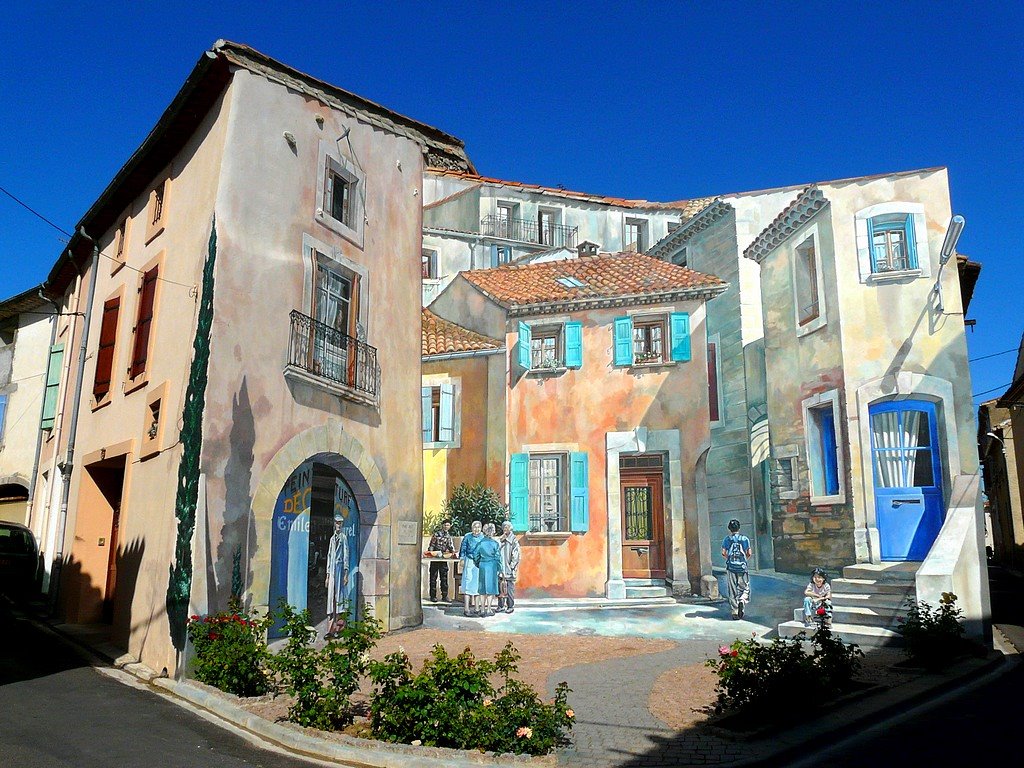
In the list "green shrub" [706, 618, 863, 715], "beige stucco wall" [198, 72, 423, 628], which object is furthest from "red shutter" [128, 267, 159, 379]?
"green shrub" [706, 618, 863, 715]

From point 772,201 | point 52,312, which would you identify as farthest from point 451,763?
point 52,312

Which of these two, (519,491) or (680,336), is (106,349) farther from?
(680,336)

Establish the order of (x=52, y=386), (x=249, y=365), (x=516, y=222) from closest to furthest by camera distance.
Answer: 1. (x=249, y=365)
2. (x=52, y=386)
3. (x=516, y=222)

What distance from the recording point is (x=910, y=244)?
47.2 feet

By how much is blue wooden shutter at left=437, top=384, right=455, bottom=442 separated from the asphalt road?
8828mm

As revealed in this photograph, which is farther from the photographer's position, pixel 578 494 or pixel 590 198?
pixel 590 198

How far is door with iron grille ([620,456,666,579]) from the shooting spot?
17375mm

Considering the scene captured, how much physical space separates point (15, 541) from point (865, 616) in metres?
16.7

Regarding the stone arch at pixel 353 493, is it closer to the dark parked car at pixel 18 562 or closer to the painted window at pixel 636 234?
the dark parked car at pixel 18 562

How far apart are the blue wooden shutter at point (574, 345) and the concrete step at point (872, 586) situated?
22.8ft

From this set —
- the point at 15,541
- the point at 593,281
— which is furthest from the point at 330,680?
the point at 15,541

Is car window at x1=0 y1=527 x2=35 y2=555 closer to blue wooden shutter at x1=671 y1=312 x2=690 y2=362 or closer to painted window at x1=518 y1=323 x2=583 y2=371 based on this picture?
painted window at x1=518 y1=323 x2=583 y2=371

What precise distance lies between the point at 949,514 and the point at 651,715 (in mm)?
7334

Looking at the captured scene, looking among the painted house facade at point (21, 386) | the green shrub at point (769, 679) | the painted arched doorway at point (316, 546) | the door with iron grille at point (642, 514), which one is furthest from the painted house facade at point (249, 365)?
the green shrub at point (769, 679)
